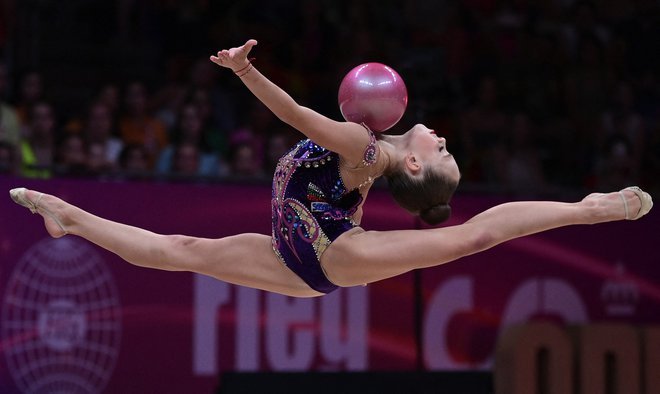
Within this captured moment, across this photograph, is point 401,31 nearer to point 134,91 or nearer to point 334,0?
point 334,0

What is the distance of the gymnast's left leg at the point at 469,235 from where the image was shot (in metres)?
4.61

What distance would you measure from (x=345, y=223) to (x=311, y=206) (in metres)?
0.17

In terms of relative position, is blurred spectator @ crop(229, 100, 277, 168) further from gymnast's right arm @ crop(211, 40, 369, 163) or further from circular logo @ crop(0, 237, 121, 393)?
gymnast's right arm @ crop(211, 40, 369, 163)

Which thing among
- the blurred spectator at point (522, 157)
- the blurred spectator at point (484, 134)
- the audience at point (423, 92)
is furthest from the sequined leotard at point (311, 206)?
the blurred spectator at point (522, 157)

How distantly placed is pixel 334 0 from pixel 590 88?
Result: 2.34m

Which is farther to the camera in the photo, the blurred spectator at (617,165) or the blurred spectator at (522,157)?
the blurred spectator at (522,157)

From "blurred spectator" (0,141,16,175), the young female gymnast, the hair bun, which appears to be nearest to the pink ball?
the young female gymnast

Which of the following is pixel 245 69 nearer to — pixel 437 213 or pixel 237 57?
pixel 237 57

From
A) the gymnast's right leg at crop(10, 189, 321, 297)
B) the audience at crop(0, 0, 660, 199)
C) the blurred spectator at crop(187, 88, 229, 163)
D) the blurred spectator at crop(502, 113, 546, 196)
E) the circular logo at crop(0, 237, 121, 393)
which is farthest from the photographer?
the blurred spectator at crop(502, 113, 546, 196)

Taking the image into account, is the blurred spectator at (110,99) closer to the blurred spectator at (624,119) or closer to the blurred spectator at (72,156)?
the blurred spectator at (72,156)

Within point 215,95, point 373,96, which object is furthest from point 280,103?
point 215,95

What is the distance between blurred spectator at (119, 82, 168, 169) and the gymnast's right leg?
292 cm

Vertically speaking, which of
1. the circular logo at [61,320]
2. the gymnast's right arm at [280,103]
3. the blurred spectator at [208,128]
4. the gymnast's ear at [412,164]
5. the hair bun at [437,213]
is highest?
the blurred spectator at [208,128]

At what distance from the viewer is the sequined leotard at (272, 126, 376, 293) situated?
486 centimetres
